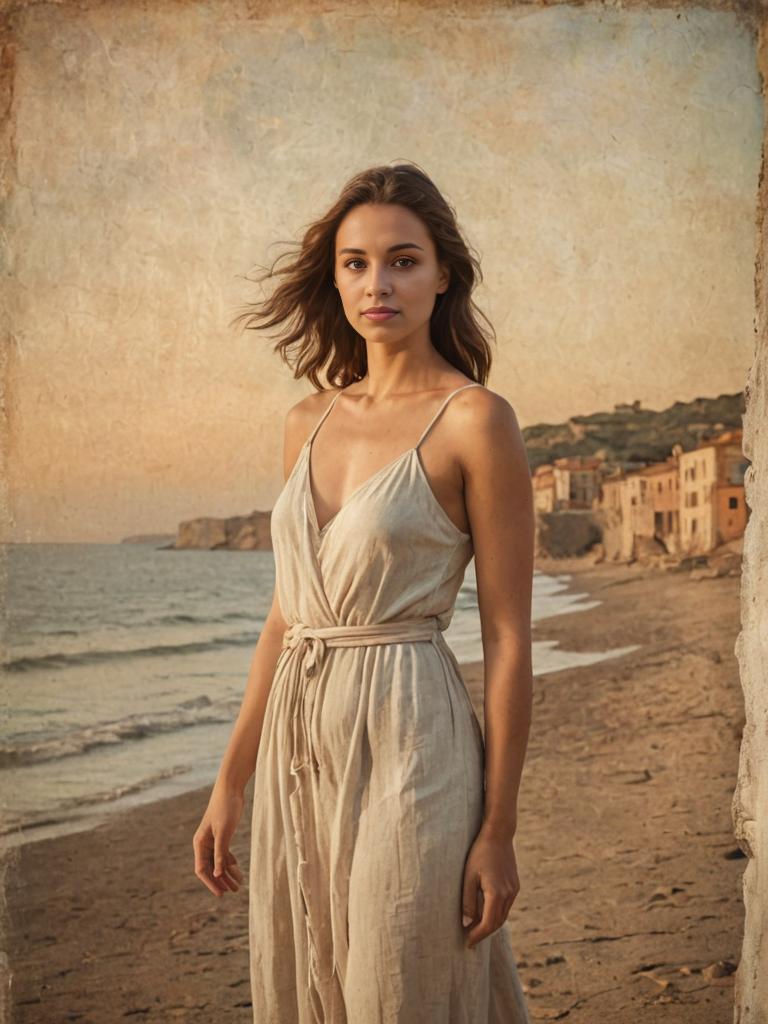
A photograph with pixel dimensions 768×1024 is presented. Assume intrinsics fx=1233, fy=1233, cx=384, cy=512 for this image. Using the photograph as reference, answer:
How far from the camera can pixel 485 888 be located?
1.95m

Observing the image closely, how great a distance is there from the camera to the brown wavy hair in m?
2.16

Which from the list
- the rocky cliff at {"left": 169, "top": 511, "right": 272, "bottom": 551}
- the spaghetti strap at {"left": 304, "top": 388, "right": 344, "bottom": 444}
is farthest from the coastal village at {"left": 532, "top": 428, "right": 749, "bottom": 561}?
the spaghetti strap at {"left": 304, "top": 388, "right": 344, "bottom": 444}

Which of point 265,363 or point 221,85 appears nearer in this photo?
point 221,85


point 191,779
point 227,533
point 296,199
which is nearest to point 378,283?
point 296,199

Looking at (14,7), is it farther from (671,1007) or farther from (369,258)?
(671,1007)

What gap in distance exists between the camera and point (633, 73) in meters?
5.19

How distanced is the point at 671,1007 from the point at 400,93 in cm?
365

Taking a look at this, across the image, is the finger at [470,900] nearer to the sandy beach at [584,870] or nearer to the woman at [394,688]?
the woman at [394,688]

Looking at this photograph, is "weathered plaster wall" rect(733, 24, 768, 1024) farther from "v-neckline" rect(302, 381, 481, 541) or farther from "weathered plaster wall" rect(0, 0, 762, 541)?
"weathered plaster wall" rect(0, 0, 762, 541)

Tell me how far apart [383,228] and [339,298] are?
284 millimetres

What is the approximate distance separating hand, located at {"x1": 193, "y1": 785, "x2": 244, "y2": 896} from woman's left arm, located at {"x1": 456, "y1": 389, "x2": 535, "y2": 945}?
0.50m

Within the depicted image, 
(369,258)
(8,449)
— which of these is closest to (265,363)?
(8,449)

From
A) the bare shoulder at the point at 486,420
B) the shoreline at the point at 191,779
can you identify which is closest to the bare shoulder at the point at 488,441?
the bare shoulder at the point at 486,420

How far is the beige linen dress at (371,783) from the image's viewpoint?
1.94 m
